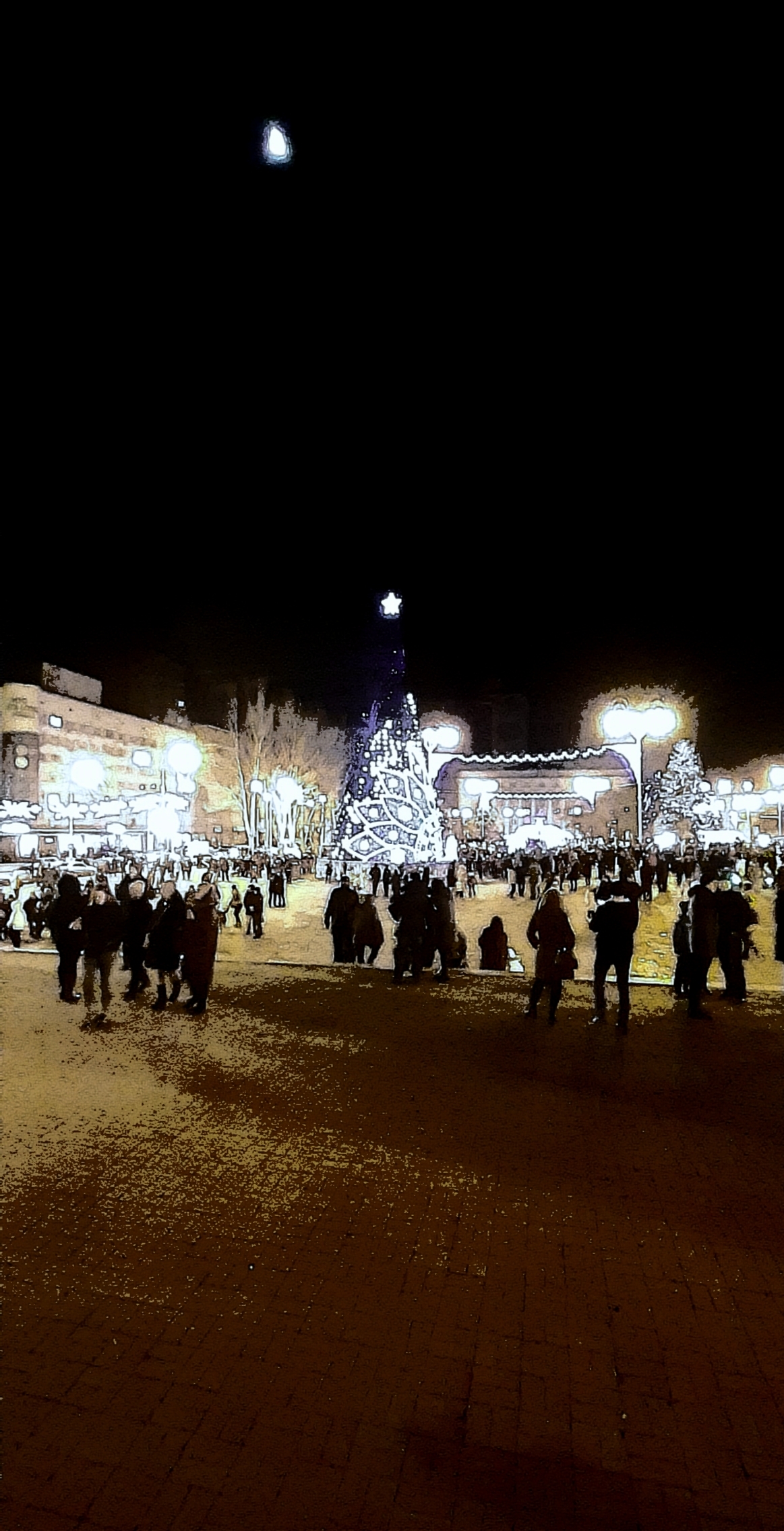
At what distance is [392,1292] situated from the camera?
11.1ft

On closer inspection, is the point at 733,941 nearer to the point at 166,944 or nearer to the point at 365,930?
the point at 365,930

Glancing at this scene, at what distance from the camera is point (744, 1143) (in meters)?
4.88

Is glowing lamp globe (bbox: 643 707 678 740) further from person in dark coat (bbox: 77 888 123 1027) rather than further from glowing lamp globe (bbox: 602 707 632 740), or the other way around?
person in dark coat (bbox: 77 888 123 1027)

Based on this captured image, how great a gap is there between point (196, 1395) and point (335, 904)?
8.21 meters

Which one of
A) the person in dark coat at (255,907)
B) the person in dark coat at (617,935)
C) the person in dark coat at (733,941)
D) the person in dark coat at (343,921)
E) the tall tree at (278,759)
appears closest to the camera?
the person in dark coat at (617,935)

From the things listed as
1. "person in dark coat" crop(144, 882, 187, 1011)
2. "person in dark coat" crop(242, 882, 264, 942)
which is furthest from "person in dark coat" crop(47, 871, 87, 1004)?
"person in dark coat" crop(242, 882, 264, 942)

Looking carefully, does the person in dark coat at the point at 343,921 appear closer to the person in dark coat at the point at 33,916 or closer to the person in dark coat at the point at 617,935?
the person in dark coat at the point at 617,935

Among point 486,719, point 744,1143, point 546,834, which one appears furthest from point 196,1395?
point 486,719

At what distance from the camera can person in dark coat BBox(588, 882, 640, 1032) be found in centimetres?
733

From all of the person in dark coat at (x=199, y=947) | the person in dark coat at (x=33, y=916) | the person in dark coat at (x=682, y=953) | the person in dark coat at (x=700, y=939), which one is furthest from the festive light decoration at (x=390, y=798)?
the person in dark coat at (x=199, y=947)

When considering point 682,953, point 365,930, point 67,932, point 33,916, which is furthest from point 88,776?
point 682,953

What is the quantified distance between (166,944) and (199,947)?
1.81 ft

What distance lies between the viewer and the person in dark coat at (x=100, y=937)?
25.6 ft

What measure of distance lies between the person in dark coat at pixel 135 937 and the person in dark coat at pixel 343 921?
2.92 m
